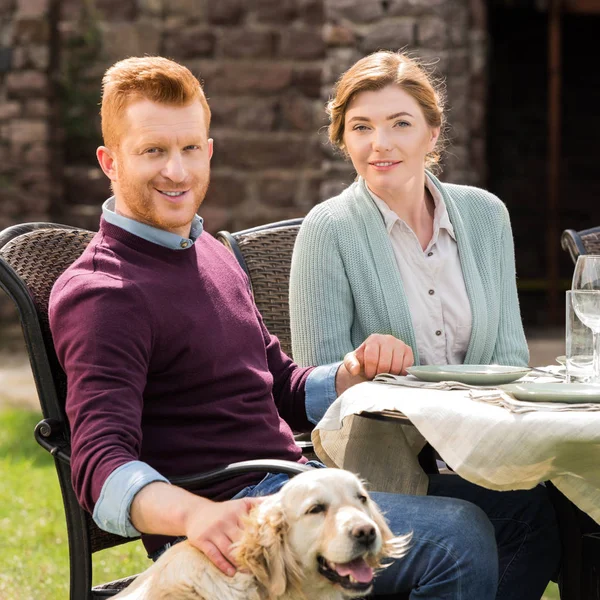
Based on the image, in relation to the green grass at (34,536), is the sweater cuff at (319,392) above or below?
above

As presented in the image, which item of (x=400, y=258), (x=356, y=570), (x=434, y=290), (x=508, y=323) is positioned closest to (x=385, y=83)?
(x=400, y=258)

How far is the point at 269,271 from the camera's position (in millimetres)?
3602

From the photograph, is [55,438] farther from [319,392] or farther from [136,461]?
[319,392]

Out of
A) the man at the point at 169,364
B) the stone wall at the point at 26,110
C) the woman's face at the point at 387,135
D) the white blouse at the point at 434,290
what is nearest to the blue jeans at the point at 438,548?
the man at the point at 169,364

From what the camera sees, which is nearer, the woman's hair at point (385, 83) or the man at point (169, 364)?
the man at point (169, 364)

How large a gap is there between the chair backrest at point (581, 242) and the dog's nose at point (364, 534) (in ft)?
6.59

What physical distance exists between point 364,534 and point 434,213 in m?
1.48

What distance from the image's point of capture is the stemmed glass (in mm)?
2535

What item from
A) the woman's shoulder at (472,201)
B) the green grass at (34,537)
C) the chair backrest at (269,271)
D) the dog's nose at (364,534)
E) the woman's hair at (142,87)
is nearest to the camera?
the dog's nose at (364,534)

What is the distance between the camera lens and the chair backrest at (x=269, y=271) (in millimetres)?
3566

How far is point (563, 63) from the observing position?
11.2 m

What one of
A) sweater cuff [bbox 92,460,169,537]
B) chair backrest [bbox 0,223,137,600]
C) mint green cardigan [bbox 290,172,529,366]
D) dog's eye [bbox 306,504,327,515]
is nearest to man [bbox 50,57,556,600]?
sweater cuff [bbox 92,460,169,537]

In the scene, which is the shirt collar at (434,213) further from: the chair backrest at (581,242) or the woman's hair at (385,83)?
the chair backrest at (581,242)

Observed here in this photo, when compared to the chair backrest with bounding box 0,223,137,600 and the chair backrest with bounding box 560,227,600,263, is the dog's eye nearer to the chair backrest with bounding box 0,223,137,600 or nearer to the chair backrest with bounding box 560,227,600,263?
the chair backrest with bounding box 0,223,137,600
